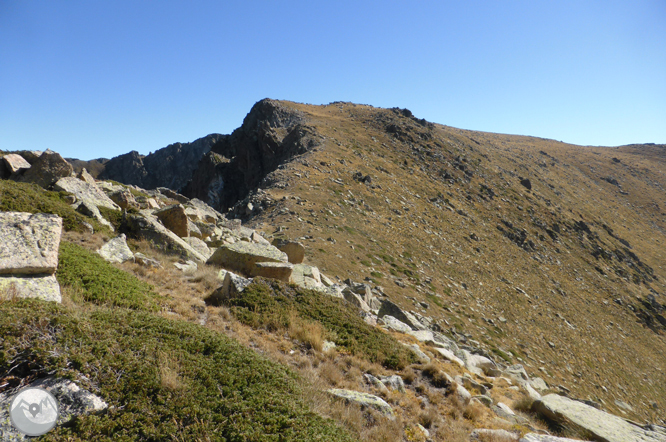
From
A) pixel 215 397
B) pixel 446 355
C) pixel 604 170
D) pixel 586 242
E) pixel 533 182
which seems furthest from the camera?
pixel 604 170

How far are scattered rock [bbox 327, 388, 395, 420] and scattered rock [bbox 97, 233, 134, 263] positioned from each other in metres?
7.99

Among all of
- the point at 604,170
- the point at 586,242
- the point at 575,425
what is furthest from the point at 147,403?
the point at 604,170

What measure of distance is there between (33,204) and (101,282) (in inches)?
245

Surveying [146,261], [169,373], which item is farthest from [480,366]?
[146,261]

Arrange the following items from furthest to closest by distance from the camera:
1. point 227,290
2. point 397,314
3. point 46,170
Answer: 1. point 46,170
2. point 397,314
3. point 227,290

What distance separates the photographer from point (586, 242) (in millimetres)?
48906

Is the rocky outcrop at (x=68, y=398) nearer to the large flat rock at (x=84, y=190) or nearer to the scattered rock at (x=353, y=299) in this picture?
the scattered rock at (x=353, y=299)

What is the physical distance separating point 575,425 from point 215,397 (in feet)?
28.0

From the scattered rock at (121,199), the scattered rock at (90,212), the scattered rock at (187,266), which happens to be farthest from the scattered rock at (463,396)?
the scattered rock at (121,199)

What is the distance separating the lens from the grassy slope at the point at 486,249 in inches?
868

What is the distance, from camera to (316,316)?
10.5 metres

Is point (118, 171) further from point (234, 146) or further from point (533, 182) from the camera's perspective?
point (533, 182)

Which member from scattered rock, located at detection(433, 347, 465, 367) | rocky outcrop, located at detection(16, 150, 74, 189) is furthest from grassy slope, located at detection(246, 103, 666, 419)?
rocky outcrop, located at detection(16, 150, 74, 189)

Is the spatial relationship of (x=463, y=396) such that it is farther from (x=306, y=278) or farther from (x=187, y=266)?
(x=187, y=266)
